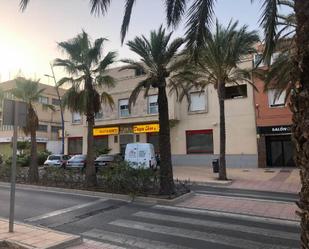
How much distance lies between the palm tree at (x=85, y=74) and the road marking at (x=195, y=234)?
8100 millimetres

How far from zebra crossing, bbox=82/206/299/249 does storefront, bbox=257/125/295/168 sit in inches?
756

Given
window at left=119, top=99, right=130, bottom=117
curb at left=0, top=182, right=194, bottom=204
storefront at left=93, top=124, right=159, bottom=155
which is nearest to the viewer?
curb at left=0, top=182, right=194, bottom=204

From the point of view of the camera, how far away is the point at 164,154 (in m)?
14.7

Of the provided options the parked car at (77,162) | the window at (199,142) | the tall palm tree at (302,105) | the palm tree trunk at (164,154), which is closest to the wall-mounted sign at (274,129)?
the window at (199,142)

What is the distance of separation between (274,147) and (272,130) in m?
1.73

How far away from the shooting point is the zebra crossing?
26.2 feet

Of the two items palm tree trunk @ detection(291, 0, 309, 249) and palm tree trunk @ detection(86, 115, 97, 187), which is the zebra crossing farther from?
palm tree trunk @ detection(86, 115, 97, 187)

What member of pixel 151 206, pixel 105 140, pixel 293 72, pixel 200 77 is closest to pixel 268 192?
pixel 151 206

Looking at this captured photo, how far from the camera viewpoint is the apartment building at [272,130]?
28.7m

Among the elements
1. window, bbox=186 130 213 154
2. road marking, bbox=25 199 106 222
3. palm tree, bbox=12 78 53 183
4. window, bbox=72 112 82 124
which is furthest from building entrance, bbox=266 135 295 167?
window, bbox=72 112 82 124

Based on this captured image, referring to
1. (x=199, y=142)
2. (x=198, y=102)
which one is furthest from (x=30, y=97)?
(x=199, y=142)

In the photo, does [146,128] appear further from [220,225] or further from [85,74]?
[220,225]

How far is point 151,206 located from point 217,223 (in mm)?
3311

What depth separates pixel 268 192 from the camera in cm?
1670
